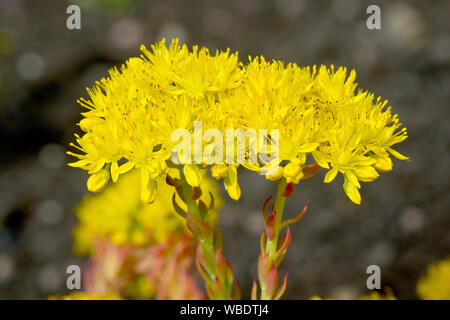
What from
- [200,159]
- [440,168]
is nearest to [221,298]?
[200,159]

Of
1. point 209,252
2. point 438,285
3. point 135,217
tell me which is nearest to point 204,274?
point 209,252

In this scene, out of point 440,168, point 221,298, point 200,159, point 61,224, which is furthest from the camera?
point 61,224

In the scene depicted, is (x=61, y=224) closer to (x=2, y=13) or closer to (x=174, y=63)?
(x=2, y=13)

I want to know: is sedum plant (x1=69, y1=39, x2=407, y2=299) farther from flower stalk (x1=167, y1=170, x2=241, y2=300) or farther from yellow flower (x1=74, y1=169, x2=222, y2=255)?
yellow flower (x1=74, y1=169, x2=222, y2=255)

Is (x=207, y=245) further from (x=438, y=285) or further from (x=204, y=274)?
(x=438, y=285)

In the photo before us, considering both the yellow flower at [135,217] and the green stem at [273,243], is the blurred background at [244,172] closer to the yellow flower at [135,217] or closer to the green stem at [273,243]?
the yellow flower at [135,217]

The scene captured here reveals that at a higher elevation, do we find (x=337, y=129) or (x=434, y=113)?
(x=434, y=113)

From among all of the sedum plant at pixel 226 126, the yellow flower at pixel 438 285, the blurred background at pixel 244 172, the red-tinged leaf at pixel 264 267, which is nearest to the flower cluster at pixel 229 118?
the sedum plant at pixel 226 126
